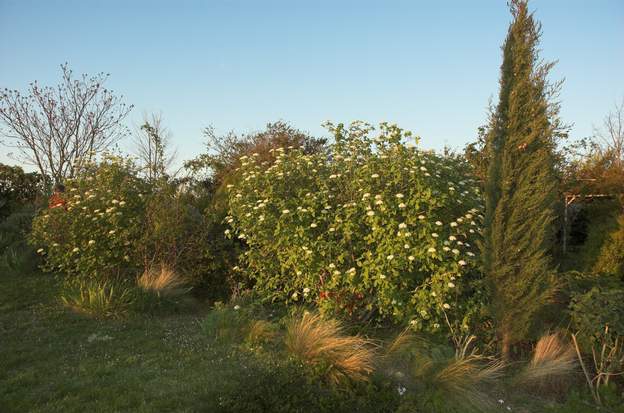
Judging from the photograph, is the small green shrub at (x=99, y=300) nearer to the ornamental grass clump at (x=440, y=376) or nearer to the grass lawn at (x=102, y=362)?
the grass lawn at (x=102, y=362)

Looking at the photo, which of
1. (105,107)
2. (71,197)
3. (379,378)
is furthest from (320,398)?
(105,107)

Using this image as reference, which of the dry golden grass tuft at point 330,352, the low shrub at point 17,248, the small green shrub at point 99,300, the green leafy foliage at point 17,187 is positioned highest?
the green leafy foliage at point 17,187

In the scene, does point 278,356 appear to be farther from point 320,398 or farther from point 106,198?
point 106,198

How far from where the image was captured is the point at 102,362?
16.0ft

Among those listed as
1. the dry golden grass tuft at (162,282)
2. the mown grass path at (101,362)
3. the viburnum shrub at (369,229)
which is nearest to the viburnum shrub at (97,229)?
the dry golden grass tuft at (162,282)

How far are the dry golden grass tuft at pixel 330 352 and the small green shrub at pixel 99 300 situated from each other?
8.81 feet

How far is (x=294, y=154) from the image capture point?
7.74m

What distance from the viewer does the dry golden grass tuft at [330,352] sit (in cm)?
439

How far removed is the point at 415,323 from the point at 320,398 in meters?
2.03

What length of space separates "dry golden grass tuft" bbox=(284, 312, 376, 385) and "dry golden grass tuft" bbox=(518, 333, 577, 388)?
61.8 inches

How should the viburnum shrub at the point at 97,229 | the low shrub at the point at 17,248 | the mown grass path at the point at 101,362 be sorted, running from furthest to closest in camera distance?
1. the low shrub at the point at 17,248
2. the viburnum shrub at the point at 97,229
3. the mown grass path at the point at 101,362

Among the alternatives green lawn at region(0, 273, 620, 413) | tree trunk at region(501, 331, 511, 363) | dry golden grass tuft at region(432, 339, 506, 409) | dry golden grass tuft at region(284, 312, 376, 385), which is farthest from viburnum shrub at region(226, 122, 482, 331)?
green lawn at region(0, 273, 620, 413)

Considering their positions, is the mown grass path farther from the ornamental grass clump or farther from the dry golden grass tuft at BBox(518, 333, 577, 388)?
the dry golden grass tuft at BBox(518, 333, 577, 388)

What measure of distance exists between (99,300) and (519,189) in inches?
209
